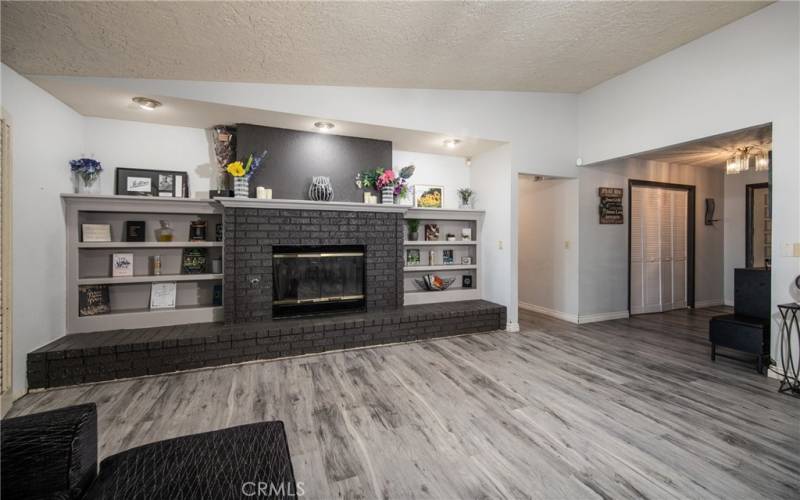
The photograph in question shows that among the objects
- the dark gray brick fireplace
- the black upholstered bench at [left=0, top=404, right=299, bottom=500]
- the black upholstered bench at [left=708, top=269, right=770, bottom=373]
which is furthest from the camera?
the dark gray brick fireplace

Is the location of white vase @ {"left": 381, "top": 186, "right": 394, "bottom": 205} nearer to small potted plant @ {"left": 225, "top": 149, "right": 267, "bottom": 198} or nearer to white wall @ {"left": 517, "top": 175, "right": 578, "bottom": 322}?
small potted plant @ {"left": 225, "top": 149, "right": 267, "bottom": 198}

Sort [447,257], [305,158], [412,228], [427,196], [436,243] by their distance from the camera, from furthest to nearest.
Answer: [447,257], [427,196], [412,228], [436,243], [305,158]

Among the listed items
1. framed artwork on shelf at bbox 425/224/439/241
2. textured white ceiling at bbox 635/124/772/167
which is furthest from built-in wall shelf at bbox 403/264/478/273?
textured white ceiling at bbox 635/124/772/167

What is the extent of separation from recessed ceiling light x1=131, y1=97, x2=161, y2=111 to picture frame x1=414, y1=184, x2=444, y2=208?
3.09 m

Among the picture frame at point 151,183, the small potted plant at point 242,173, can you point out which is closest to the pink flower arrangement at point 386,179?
the small potted plant at point 242,173

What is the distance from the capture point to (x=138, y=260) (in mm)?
3662

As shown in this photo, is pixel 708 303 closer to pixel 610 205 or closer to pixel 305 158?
pixel 610 205

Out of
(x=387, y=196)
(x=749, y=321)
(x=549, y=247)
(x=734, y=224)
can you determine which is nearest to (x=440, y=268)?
(x=387, y=196)

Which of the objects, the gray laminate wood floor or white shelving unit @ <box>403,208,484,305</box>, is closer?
the gray laminate wood floor

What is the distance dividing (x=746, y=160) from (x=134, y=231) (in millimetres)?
7359

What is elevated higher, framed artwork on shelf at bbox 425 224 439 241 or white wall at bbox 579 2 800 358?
white wall at bbox 579 2 800 358

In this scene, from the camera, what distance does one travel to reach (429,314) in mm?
4031

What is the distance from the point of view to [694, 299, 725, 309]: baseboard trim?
5.86m

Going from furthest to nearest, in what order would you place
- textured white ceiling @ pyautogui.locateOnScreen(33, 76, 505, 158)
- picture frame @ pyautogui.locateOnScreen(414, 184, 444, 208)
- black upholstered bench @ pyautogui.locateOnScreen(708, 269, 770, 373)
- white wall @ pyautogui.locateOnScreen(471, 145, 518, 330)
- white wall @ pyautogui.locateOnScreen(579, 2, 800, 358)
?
picture frame @ pyautogui.locateOnScreen(414, 184, 444, 208), white wall @ pyautogui.locateOnScreen(471, 145, 518, 330), black upholstered bench @ pyautogui.locateOnScreen(708, 269, 770, 373), textured white ceiling @ pyautogui.locateOnScreen(33, 76, 505, 158), white wall @ pyautogui.locateOnScreen(579, 2, 800, 358)
